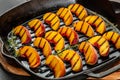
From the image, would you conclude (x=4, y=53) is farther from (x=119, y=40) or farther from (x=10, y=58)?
(x=119, y=40)

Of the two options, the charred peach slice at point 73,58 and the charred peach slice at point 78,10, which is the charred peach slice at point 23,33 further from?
the charred peach slice at point 78,10

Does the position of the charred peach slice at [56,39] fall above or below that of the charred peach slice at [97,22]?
Answer: below

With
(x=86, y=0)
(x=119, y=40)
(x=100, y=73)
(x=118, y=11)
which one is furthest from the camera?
(x=86, y=0)

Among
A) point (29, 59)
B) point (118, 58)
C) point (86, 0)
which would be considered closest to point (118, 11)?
point (86, 0)

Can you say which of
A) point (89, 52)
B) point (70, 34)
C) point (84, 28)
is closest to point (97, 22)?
point (84, 28)

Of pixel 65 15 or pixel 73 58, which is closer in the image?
pixel 73 58

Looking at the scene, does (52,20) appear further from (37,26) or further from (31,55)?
(31,55)

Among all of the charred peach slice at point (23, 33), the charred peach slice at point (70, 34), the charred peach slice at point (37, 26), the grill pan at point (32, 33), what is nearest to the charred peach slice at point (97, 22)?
the grill pan at point (32, 33)
